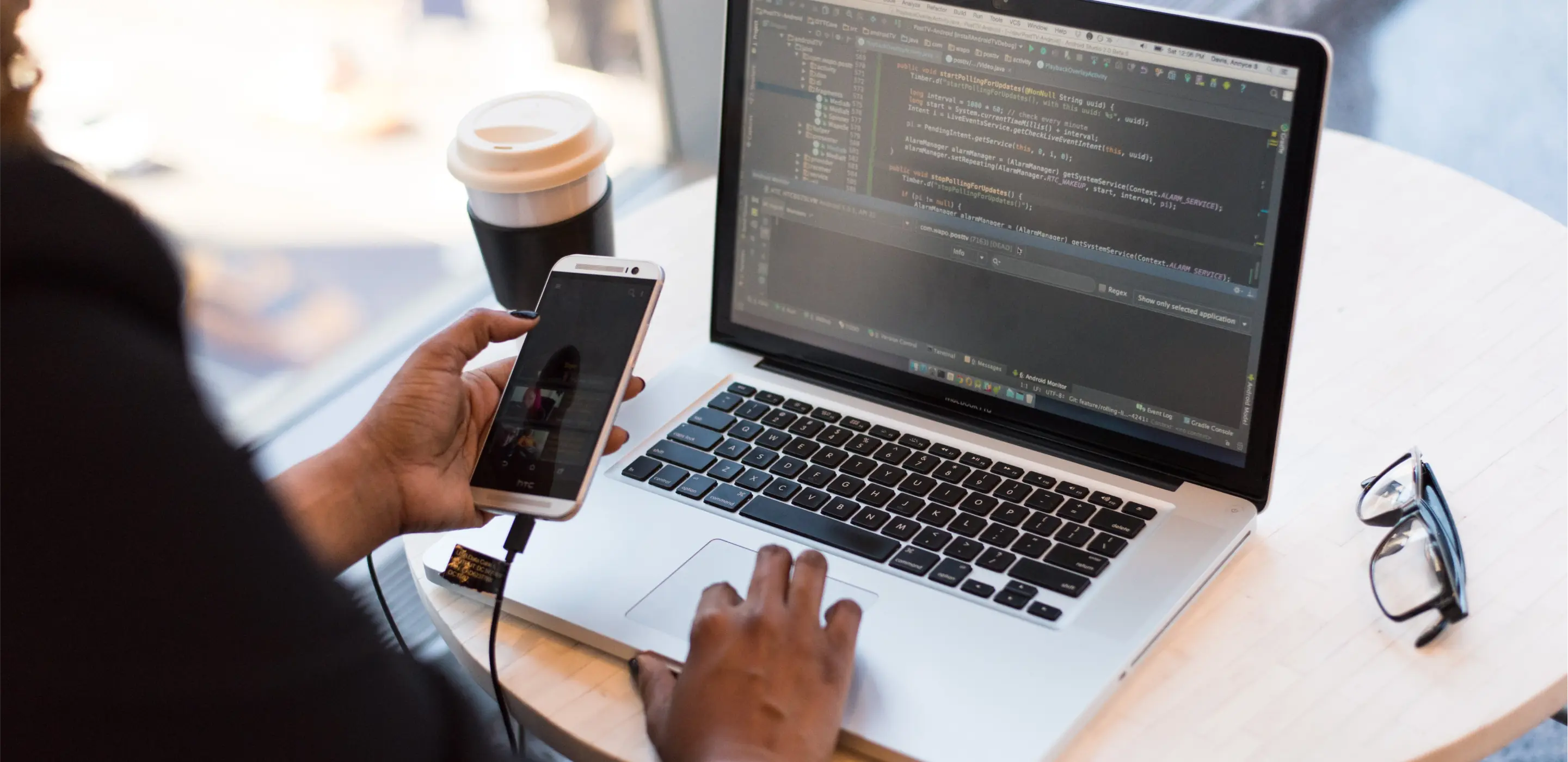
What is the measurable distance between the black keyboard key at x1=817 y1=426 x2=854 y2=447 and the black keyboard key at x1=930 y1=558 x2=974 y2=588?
16 centimetres

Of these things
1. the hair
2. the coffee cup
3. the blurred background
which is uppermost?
the hair

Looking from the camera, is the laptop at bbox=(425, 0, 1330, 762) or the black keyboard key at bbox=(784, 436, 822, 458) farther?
the black keyboard key at bbox=(784, 436, 822, 458)

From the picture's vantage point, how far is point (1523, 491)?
86 centimetres

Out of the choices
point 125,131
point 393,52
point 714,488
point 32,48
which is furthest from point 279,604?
point 393,52

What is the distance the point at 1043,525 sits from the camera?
828mm

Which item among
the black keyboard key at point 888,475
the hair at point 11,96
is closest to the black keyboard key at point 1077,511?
the black keyboard key at point 888,475

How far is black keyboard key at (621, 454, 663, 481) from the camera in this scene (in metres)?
0.91

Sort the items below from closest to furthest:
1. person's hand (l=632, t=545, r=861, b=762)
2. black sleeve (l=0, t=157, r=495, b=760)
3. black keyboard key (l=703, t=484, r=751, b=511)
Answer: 1. black sleeve (l=0, t=157, r=495, b=760)
2. person's hand (l=632, t=545, r=861, b=762)
3. black keyboard key (l=703, t=484, r=751, b=511)

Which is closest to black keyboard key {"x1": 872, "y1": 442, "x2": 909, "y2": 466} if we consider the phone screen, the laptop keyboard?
the laptop keyboard

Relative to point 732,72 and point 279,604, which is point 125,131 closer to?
point 732,72

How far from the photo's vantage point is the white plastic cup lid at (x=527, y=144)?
41.8 inches

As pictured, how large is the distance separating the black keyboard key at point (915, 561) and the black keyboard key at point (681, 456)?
0.18 metres

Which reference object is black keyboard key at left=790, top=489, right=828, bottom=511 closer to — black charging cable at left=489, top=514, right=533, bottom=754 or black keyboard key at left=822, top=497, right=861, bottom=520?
black keyboard key at left=822, top=497, right=861, bottom=520

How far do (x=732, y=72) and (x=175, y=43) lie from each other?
2.46ft
